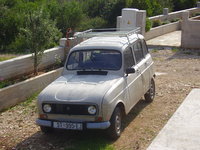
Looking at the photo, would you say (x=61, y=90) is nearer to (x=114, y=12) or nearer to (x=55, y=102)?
(x=55, y=102)

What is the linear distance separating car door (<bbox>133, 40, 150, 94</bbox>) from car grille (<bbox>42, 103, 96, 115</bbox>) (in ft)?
7.61

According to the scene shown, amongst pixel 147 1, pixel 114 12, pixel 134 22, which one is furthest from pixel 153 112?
pixel 114 12

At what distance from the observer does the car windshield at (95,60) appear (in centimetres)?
795

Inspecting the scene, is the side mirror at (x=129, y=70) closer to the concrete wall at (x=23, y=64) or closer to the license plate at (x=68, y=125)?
the license plate at (x=68, y=125)

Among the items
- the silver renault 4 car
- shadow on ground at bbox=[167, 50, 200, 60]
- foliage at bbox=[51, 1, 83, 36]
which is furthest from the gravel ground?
foliage at bbox=[51, 1, 83, 36]

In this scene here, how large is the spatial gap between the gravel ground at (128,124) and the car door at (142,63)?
0.63m

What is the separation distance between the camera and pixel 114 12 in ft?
82.4

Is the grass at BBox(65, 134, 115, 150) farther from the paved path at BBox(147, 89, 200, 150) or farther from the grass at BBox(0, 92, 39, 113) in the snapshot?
the grass at BBox(0, 92, 39, 113)

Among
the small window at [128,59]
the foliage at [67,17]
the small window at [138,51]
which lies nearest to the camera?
the small window at [128,59]

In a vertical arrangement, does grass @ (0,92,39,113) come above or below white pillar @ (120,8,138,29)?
below

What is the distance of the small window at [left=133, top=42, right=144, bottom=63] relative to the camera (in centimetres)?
882

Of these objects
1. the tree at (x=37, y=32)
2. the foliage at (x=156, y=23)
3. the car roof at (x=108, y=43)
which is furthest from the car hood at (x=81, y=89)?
the foliage at (x=156, y=23)

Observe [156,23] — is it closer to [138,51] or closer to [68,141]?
[138,51]

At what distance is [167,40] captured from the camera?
20.2m
